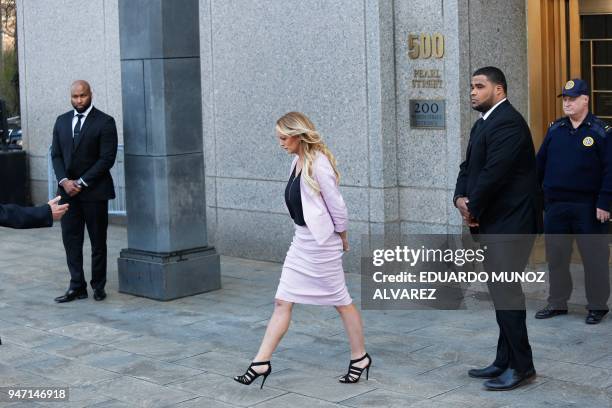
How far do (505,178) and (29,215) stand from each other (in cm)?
296

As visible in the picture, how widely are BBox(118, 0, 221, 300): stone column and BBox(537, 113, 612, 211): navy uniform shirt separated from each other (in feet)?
10.8

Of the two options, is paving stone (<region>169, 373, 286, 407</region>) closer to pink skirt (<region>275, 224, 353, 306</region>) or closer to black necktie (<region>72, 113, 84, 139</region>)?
pink skirt (<region>275, 224, 353, 306</region>)

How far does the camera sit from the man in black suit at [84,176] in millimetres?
9914

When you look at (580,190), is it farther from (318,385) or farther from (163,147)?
(163,147)

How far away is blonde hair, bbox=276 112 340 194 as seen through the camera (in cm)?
688

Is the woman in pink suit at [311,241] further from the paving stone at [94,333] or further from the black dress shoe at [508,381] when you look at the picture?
the paving stone at [94,333]

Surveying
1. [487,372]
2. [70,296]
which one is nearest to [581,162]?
[487,372]

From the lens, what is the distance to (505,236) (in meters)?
6.88

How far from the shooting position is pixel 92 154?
9.97 meters

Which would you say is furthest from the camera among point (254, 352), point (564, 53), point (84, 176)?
point (564, 53)

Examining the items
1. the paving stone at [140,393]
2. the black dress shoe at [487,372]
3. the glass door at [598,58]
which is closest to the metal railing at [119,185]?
the glass door at [598,58]

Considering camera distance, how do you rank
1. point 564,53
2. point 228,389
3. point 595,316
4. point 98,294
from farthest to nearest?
1. point 564,53
2. point 98,294
3. point 595,316
4. point 228,389

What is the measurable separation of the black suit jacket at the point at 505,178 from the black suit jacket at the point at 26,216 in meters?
2.65

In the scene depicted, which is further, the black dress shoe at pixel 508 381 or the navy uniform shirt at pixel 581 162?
the navy uniform shirt at pixel 581 162
